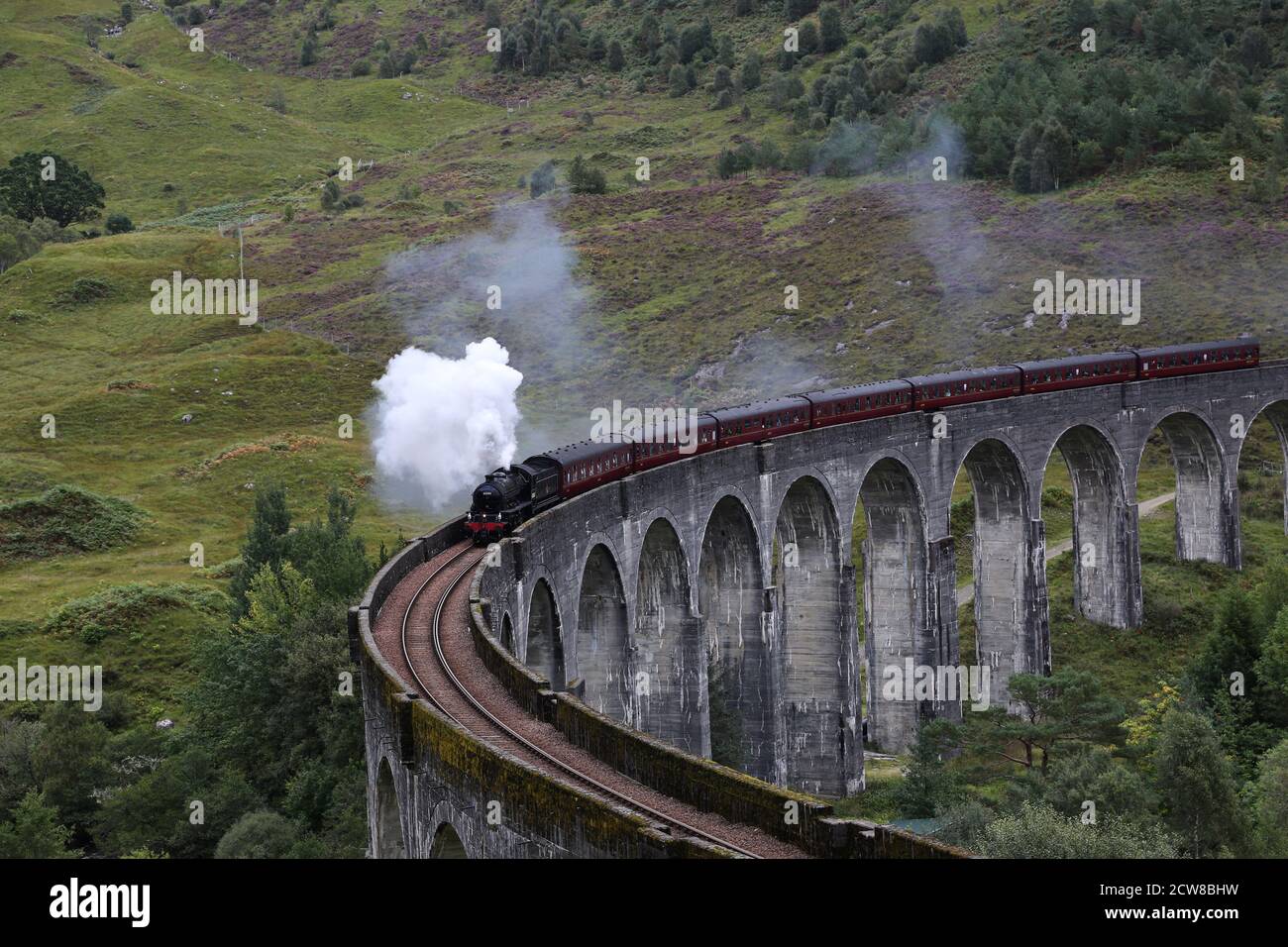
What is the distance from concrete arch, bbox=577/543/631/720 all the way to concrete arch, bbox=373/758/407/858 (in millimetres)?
16056

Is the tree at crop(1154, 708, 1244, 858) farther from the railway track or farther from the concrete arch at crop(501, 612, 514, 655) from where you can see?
the railway track

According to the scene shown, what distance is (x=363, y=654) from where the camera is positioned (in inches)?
1371

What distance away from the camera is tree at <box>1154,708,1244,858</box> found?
1758 inches

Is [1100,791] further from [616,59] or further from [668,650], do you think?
[616,59]

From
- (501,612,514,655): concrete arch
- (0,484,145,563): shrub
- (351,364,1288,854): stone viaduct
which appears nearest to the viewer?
(501,612,514,655): concrete arch

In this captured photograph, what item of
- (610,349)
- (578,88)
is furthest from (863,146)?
(578,88)

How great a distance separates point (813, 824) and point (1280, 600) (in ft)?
154

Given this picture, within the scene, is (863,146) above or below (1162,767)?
above

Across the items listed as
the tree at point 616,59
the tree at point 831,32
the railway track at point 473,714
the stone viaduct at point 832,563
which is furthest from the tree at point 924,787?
the tree at point 616,59

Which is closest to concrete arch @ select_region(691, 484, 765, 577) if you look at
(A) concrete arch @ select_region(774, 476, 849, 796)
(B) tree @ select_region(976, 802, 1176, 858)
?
(A) concrete arch @ select_region(774, 476, 849, 796)

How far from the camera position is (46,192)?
159375 mm

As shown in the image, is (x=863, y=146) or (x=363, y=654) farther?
(x=863, y=146)

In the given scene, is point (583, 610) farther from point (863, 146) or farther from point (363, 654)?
point (863, 146)

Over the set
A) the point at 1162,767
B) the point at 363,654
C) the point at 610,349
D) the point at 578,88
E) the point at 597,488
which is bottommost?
the point at 1162,767
